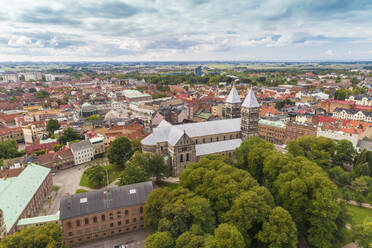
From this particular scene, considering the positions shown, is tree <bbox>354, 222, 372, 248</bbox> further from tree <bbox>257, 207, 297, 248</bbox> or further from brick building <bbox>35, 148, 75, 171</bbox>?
brick building <bbox>35, 148, 75, 171</bbox>

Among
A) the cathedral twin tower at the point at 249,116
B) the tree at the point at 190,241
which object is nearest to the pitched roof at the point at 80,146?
the cathedral twin tower at the point at 249,116

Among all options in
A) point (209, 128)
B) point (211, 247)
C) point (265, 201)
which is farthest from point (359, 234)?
point (209, 128)

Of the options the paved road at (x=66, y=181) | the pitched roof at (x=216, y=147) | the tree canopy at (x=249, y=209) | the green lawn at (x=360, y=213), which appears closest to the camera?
the tree canopy at (x=249, y=209)

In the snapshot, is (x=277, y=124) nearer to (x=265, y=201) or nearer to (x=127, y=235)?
(x=265, y=201)

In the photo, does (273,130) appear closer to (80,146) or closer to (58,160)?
(80,146)

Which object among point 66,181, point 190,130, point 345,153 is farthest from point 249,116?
point 66,181

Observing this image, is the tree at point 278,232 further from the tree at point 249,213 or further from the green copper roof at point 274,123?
the green copper roof at point 274,123
